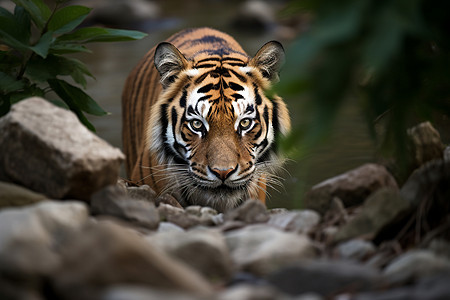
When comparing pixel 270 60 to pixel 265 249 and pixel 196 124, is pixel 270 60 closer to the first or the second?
pixel 196 124

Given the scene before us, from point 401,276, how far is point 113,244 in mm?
766

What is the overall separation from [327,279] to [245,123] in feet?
5.56

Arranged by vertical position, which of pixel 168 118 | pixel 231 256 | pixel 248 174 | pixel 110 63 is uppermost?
pixel 110 63

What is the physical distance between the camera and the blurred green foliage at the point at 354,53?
Answer: 1589mm

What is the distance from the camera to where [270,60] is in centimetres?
350

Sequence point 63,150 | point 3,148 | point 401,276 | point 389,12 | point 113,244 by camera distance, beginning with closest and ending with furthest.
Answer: point 113,244, point 389,12, point 401,276, point 63,150, point 3,148

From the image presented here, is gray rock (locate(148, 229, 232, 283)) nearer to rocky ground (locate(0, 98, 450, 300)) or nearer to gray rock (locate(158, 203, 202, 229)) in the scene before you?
rocky ground (locate(0, 98, 450, 300))

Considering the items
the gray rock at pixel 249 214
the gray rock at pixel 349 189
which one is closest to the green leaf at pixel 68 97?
the gray rock at pixel 249 214

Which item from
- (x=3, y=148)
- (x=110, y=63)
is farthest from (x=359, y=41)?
(x=110, y=63)

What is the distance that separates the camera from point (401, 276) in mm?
1762

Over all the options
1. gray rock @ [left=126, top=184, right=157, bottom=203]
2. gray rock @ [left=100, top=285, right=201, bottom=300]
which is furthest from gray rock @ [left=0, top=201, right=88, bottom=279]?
gray rock @ [left=126, top=184, right=157, bottom=203]

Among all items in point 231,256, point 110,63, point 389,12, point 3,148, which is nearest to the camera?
point 389,12

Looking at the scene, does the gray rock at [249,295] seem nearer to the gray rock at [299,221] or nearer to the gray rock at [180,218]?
the gray rock at [299,221]

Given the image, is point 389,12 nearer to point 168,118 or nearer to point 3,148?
point 3,148
